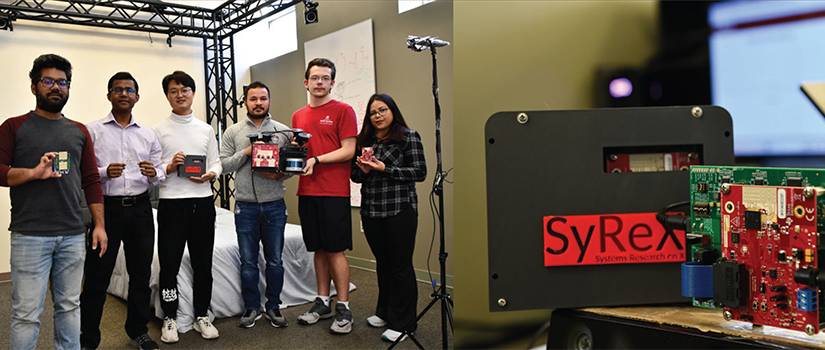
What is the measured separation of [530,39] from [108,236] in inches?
84.3

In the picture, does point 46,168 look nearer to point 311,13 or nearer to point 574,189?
point 574,189

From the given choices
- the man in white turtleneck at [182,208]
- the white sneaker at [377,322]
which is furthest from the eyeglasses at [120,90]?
the white sneaker at [377,322]

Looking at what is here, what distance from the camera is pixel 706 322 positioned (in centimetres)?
61

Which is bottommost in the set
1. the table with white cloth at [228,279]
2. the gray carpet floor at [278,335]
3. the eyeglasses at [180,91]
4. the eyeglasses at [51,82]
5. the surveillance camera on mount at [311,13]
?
the gray carpet floor at [278,335]

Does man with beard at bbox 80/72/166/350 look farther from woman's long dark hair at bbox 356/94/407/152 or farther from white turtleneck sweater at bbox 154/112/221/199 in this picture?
woman's long dark hair at bbox 356/94/407/152

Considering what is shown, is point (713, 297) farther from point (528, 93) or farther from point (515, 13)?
point (515, 13)

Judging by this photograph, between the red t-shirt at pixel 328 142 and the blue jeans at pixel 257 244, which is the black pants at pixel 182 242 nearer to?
the blue jeans at pixel 257 244

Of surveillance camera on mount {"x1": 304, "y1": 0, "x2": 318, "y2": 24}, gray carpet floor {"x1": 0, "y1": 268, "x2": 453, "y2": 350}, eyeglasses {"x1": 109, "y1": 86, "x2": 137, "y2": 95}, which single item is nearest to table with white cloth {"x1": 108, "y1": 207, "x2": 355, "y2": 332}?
gray carpet floor {"x1": 0, "y1": 268, "x2": 453, "y2": 350}

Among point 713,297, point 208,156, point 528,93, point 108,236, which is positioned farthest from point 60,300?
point 713,297

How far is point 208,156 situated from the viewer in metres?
2.78

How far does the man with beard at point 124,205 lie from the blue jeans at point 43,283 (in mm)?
243

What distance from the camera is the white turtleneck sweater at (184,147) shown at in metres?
2.60

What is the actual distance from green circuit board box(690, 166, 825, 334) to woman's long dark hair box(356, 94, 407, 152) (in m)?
2.07

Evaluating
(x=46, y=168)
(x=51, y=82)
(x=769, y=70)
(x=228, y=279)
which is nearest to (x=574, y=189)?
(x=769, y=70)
